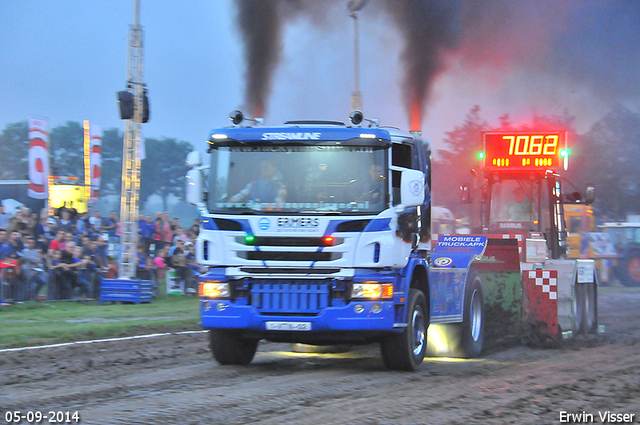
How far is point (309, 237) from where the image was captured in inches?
348

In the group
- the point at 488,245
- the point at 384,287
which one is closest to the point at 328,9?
the point at 488,245

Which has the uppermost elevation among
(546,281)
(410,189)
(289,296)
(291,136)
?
(291,136)

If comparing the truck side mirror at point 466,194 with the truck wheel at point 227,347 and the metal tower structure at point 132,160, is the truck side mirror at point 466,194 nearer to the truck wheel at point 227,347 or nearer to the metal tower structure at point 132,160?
the truck wheel at point 227,347

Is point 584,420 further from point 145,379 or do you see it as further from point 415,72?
point 415,72

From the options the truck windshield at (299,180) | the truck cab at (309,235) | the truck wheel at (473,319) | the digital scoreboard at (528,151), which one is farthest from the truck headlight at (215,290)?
the digital scoreboard at (528,151)

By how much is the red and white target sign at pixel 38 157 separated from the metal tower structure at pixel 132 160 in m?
4.16

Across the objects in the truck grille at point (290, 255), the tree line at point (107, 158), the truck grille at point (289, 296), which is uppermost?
the tree line at point (107, 158)

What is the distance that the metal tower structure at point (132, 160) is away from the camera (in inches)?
729

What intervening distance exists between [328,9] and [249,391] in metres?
20.9

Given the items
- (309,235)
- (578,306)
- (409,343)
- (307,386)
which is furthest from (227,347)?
(578,306)

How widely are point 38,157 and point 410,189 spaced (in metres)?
16.0

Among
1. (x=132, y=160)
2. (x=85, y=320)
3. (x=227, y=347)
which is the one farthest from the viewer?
(x=132, y=160)

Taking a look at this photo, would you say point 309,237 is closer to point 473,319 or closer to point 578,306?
point 473,319

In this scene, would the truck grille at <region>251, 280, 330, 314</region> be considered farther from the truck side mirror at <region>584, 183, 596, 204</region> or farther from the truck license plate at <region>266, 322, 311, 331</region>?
the truck side mirror at <region>584, 183, 596, 204</region>
